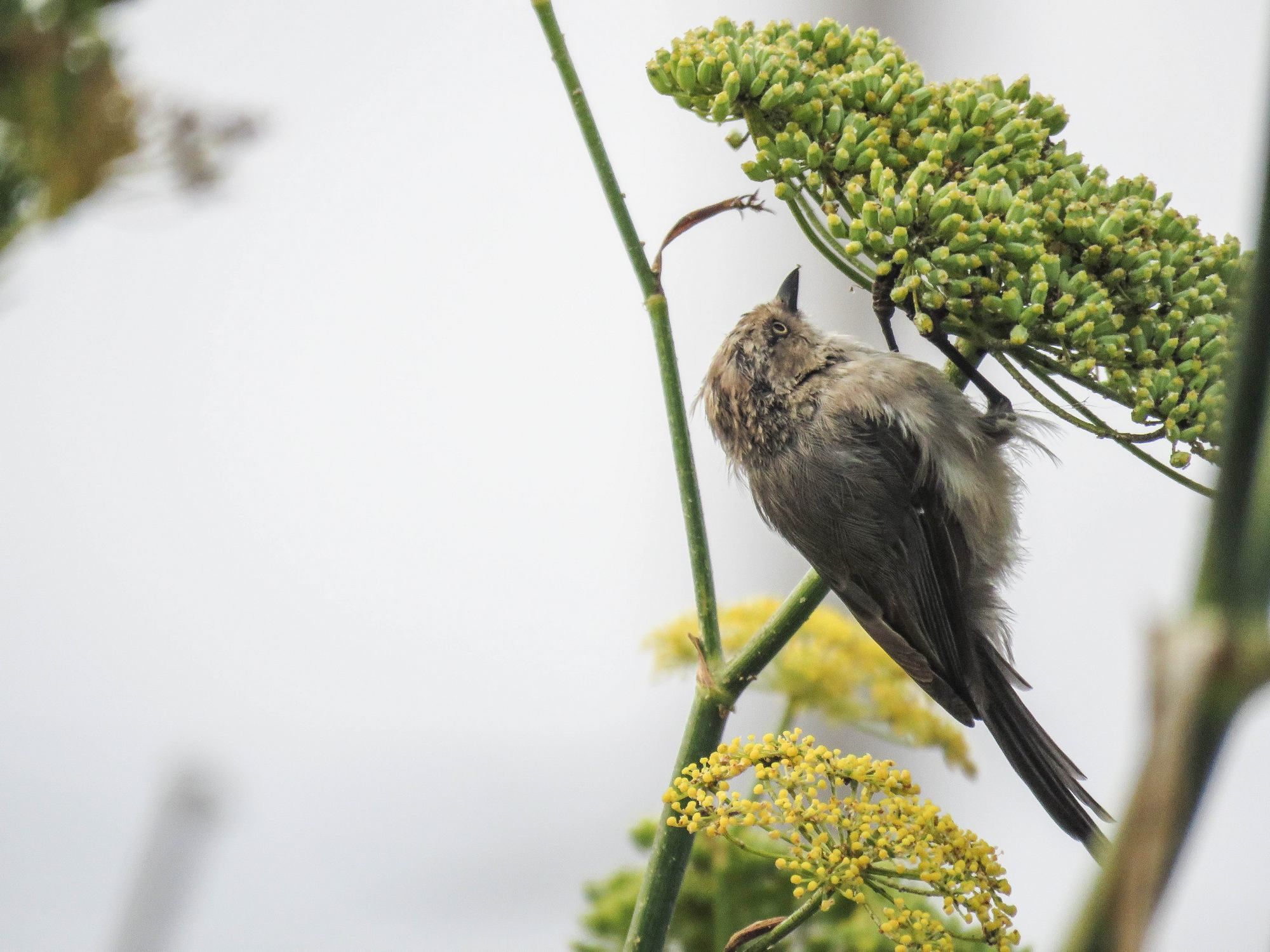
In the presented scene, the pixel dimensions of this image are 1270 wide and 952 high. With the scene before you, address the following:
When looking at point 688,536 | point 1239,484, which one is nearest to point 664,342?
point 688,536

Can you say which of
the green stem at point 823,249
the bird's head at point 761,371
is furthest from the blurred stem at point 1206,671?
the bird's head at point 761,371

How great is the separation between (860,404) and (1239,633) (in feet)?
5.24

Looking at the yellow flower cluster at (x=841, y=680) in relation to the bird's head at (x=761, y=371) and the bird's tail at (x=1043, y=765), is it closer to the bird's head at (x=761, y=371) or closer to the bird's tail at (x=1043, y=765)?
the bird's tail at (x=1043, y=765)

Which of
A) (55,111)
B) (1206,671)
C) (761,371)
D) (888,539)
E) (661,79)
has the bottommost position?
(1206,671)

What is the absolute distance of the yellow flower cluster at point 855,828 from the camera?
901 mm

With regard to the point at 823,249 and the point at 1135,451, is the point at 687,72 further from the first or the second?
the point at 1135,451

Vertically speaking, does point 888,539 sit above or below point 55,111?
above

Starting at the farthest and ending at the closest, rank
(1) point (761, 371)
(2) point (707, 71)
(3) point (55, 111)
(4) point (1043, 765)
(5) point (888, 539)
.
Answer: (1) point (761, 371), (5) point (888, 539), (4) point (1043, 765), (2) point (707, 71), (3) point (55, 111)

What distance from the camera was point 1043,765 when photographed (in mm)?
1525

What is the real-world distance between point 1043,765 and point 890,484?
0.51 metres

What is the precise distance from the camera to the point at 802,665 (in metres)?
1.39

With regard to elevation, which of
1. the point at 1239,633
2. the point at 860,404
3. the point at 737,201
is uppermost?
the point at 860,404

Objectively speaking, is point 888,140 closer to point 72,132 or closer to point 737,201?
point 737,201

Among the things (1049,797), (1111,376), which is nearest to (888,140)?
(1111,376)
